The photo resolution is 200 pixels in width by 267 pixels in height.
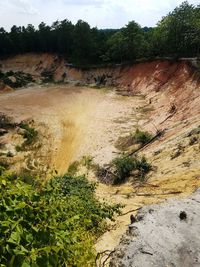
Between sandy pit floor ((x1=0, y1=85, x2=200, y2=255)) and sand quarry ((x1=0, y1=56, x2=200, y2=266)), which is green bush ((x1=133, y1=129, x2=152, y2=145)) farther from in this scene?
sandy pit floor ((x1=0, y1=85, x2=200, y2=255))

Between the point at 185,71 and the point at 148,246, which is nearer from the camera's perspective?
the point at 148,246

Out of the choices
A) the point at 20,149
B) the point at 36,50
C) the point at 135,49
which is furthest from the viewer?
the point at 36,50

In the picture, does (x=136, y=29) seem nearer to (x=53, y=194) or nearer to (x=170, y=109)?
(x=170, y=109)

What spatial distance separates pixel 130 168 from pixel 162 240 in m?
14.1

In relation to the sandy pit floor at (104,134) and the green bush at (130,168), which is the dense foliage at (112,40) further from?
the green bush at (130,168)

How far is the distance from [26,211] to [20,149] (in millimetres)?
24649

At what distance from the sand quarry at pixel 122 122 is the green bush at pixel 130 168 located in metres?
0.53

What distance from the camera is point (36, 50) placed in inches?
→ 2763

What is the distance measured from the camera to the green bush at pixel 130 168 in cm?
1966

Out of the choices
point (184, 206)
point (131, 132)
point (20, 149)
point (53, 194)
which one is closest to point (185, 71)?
point (131, 132)

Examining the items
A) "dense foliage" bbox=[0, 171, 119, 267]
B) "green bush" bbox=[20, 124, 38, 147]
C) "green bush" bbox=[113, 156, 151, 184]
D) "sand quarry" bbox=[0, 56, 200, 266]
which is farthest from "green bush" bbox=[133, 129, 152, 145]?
"dense foliage" bbox=[0, 171, 119, 267]

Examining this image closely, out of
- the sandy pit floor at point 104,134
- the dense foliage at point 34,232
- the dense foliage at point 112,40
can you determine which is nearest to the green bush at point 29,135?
the sandy pit floor at point 104,134

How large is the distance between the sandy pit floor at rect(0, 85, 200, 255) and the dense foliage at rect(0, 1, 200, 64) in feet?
23.6

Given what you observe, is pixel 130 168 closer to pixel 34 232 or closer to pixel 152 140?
pixel 152 140
